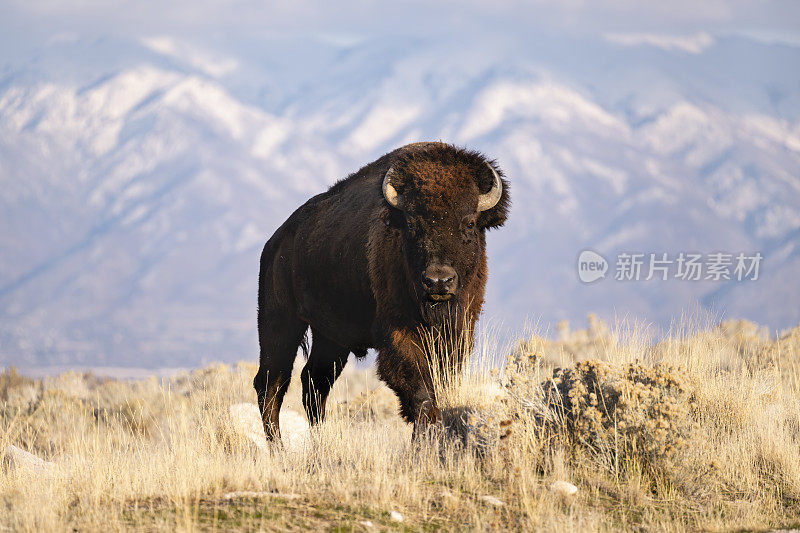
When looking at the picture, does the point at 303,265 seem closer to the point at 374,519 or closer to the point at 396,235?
the point at 396,235

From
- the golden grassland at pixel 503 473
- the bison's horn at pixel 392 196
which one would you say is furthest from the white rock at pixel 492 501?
the bison's horn at pixel 392 196

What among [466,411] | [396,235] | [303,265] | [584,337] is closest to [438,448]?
[466,411]

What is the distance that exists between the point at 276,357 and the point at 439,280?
4.42m

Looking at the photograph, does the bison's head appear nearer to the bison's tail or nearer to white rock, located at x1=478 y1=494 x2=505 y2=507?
white rock, located at x1=478 y1=494 x2=505 y2=507

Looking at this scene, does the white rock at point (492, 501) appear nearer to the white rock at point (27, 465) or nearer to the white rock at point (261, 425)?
the white rock at point (27, 465)

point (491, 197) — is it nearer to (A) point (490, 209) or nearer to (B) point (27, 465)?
(A) point (490, 209)

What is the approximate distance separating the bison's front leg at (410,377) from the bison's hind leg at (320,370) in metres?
2.83

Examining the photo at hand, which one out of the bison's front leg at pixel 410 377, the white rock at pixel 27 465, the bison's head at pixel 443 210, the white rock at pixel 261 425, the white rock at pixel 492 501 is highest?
the bison's head at pixel 443 210

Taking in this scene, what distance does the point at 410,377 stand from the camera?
8242mm

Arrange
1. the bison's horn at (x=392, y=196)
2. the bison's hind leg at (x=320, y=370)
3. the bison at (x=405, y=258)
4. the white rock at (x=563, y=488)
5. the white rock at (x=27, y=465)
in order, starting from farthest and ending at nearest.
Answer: the bison's hind leg at (x=320, y=370), the bison's horn at (x=392, y=196), the white rock at (x=27, y=465), the bison at (x=405, y=258), the white rock at (x=563, y=488)

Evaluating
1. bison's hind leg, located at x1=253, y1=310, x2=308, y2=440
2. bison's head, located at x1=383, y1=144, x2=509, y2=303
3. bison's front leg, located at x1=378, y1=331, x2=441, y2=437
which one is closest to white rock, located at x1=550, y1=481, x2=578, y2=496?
bison's front leg, located at x1=378, y1=331, x2=441, y2=437

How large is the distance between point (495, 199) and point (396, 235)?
103cm

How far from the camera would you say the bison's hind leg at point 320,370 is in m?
11.2

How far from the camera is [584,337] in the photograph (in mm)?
23078
